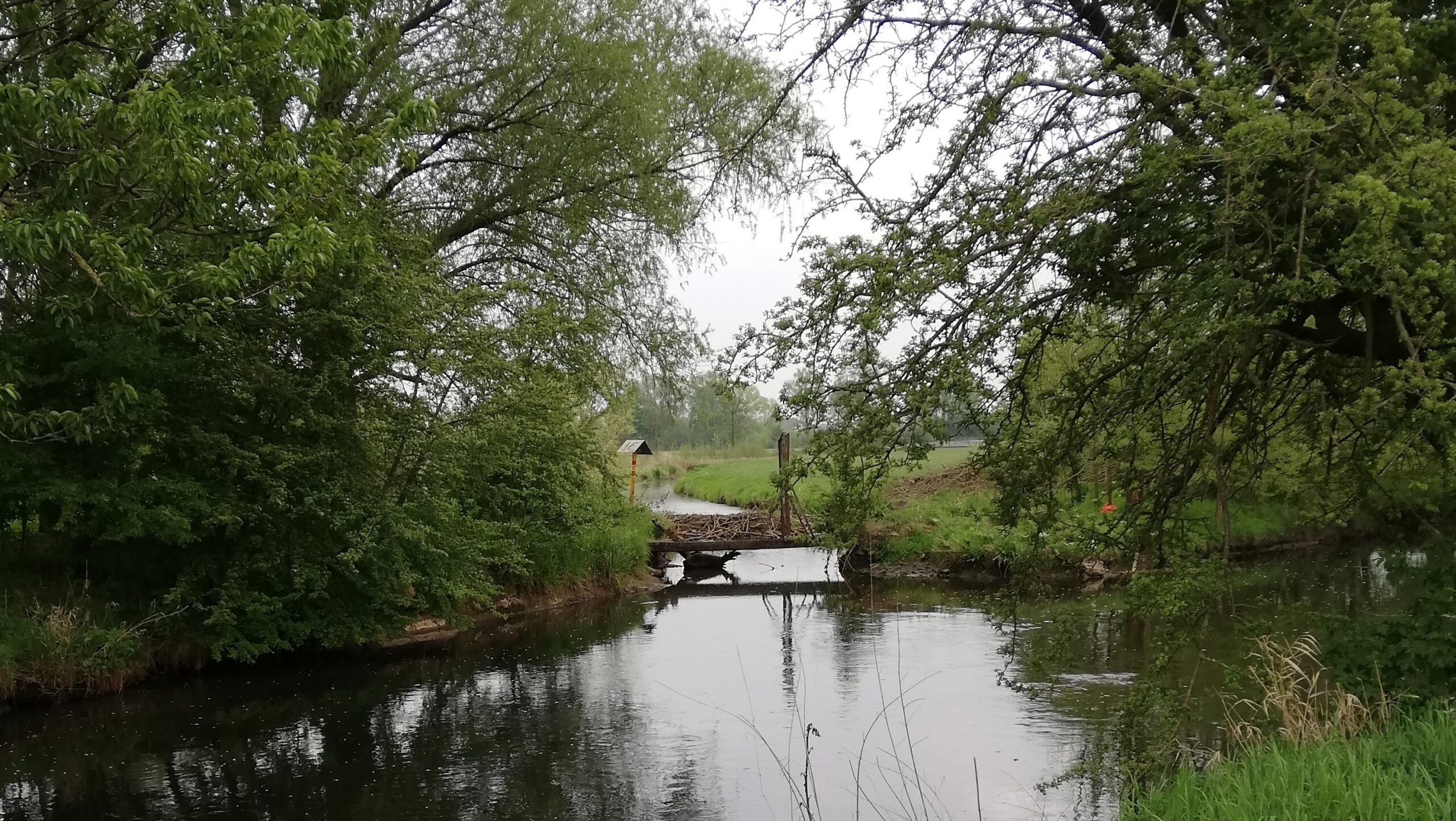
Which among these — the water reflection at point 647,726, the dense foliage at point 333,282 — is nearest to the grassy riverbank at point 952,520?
the water reflection at point 647,726

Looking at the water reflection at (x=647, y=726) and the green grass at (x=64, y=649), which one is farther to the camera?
the green grass at (x=64, y=649)

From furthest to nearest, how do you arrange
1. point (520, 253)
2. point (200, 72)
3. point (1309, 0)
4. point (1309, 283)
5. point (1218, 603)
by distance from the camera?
point (520, 253)
point (200, 72)
point (1218, 603)
point (1309, 0)
point (1309, 283)

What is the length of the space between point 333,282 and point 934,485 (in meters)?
20.2

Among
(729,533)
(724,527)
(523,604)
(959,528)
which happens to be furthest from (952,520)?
(523,604)

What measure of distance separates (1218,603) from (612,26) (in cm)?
1313

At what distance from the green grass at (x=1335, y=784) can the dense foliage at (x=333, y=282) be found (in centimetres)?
462

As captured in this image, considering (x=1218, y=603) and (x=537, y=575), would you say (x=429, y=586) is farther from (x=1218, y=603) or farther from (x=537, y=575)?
(x=1218, y=603)

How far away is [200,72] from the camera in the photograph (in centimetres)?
686

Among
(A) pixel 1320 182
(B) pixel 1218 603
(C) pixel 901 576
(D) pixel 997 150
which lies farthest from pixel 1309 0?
(C) pixel 901 576

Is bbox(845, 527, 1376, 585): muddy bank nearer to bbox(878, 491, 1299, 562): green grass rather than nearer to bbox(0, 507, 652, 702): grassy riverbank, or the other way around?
bbox(878, 491, 1299, 562): green grass

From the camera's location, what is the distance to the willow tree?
4520 mm

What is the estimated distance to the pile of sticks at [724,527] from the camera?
23.0m

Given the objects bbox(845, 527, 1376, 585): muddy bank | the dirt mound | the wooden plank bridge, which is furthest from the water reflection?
the dirt mound

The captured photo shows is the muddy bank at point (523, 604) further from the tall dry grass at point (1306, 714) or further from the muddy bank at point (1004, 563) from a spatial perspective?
the tall dry grass at point (1306, 714)
